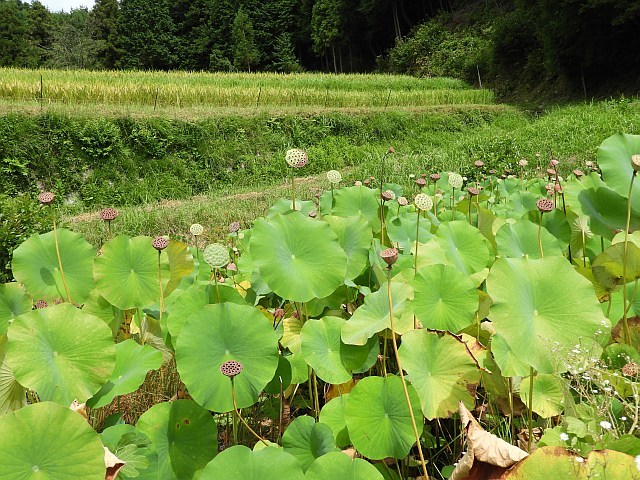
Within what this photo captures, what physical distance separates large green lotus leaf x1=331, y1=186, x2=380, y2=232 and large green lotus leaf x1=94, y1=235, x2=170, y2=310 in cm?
64

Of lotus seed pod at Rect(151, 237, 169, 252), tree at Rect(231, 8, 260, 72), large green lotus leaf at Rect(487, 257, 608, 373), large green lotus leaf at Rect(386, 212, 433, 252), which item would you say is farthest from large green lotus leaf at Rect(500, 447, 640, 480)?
tree at Rect(231, 8, 260, 72)

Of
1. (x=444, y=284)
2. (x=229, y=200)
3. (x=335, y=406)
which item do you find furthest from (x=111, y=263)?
(x=229, y=200)

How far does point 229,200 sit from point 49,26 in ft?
142

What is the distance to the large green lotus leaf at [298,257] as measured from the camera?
0.86 metres

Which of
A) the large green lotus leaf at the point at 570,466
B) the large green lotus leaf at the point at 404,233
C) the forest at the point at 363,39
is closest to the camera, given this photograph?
the large green lotus leaf at the point at 570,466

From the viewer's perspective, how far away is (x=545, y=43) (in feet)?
48.3

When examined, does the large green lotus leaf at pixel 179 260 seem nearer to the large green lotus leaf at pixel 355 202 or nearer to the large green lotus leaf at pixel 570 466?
the large green lotus leaf at pixel 355 202

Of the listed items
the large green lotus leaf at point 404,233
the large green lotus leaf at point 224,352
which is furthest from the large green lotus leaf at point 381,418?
the large green lotus leaf at point 404,233


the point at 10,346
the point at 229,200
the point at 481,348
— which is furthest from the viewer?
the point at 229,200

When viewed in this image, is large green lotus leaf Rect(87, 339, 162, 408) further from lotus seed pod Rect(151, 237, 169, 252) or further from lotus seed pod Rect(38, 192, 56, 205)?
lotus seed pod Rect(38, 192, 56, 205)

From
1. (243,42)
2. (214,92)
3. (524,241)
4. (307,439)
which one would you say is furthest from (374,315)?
(243,42)

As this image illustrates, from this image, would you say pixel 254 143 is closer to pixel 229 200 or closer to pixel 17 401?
pixel 229 200

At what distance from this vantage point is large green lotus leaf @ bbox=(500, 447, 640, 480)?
0.51m

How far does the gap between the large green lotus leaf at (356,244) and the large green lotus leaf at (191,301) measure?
0.87 ft
